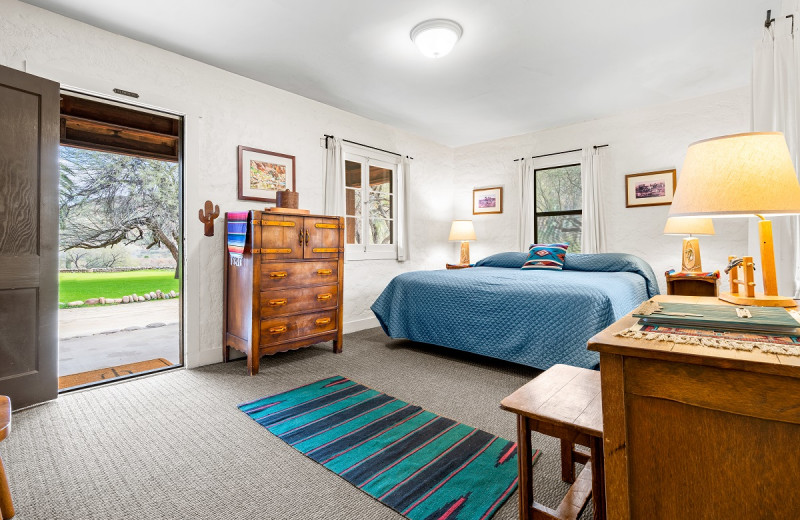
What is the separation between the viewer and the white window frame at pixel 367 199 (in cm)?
443

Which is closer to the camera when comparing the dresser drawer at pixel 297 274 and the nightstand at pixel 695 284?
the nightstand at pixel 695 284

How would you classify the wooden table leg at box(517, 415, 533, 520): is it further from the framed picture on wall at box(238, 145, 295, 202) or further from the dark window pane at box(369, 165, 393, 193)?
the dark window pane at box(369, 165, 393, 193)

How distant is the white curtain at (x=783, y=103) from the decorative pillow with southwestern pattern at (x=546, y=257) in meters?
2.12

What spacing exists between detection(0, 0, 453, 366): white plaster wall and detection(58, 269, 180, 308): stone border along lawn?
498cm

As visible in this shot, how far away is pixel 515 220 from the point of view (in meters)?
5.23

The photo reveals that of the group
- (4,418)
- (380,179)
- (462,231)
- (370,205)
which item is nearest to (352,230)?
(370,205)

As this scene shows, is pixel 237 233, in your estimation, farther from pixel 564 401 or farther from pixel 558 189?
pixel 558 189

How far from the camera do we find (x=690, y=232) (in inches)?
117

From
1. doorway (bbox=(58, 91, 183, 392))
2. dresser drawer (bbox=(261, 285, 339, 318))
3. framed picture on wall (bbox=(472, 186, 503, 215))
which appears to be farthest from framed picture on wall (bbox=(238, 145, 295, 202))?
framed picture on wall (bbox=(472, 186, 503, 215))

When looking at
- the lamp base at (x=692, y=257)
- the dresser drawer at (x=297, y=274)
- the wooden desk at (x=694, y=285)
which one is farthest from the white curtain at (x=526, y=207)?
the dresser drawer at (x=297, y=274)

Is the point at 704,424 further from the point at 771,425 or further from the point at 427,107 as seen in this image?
the point at 427,107

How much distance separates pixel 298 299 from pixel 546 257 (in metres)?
2.70

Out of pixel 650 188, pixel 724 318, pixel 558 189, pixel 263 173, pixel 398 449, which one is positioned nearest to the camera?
pixel 724 318

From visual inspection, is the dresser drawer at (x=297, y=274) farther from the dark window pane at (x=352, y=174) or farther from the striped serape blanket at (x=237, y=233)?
the dark window pane at (x=352, y=174)
